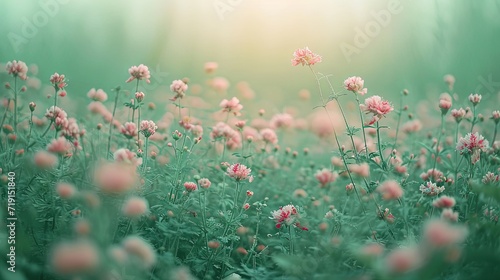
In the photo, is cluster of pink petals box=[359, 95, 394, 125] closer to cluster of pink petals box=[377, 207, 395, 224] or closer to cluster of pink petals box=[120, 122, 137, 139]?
cluster of pink petals box=[377, 207, 395, 224]

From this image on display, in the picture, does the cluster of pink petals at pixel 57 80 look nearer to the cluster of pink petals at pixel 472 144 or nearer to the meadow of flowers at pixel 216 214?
the meadow of flowers at pixel 216 214

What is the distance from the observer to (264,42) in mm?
8219

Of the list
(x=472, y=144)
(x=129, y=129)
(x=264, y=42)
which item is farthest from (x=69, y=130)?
(x=264, y=42)

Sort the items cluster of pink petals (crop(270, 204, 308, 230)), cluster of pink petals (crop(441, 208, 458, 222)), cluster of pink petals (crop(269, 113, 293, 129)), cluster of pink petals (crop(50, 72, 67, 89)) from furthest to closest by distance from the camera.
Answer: cluster of pink petals (crop(269, 113, 293, 129)), cluster of pink petals (crop(50, 72, 67, 89)), cluster of pink petals (crop(270, 204, 308, 230)), cluster of pink petals (crop(441, 208, 458, 222))

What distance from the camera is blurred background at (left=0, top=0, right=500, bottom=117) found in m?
5.35

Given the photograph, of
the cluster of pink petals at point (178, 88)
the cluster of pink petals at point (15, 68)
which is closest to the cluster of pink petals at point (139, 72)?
the cluster of pink petals at point (178, 88)

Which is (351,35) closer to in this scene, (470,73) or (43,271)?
(470,73)

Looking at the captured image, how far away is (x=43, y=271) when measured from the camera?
1.75 m

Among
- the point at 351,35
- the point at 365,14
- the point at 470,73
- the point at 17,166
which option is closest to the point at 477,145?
the point at 17,166

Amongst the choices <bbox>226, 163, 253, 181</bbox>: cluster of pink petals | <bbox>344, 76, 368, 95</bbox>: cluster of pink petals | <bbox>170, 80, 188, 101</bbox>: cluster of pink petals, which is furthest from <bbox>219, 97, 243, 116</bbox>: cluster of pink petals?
<bbox>344, 76, 368, 95</bbox>: cluster of pink petals

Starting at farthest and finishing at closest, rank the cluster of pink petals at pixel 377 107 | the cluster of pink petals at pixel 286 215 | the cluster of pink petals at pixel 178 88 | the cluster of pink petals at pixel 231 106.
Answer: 1. the cluster of pink petals at pixel 231 106
2. the cluster of pink petals at pixel 178 88
3. the cluster of pink petals at pixel 377 107
4. the cluster of pink petals at pixel 286 215

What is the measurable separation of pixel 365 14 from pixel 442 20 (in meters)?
2.10

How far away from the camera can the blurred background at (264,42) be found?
5348 mm

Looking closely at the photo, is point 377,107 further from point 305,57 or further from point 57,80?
point 57,80
